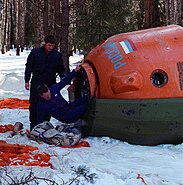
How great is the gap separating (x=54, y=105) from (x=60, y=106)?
0.10 meters

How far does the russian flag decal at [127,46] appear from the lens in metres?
5.68

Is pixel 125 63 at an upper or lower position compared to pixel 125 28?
lower

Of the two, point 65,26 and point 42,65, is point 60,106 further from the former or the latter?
point 65,26

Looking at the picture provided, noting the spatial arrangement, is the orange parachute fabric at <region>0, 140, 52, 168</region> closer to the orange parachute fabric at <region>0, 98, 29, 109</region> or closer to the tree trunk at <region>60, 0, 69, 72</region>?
the orange parachute fabric at <region>0, 98, 29, 109</region>

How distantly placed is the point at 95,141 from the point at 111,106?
0.56 m

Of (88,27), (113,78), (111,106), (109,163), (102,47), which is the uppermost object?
(88,27)

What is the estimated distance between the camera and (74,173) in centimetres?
391

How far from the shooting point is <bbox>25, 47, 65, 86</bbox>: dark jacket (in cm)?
617

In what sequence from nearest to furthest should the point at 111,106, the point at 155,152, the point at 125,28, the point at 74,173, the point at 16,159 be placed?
1. the point at 74,173
2. the point at 16,159
3. the point at 155,152
4. the point at 111,106
5. the point at 125,28

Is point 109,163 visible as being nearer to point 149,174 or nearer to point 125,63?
point 149,174

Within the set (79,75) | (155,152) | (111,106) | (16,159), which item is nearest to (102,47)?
(79,75)

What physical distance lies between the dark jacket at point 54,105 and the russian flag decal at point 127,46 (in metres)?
0.91

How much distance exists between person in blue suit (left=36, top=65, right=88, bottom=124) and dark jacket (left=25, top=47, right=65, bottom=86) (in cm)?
44

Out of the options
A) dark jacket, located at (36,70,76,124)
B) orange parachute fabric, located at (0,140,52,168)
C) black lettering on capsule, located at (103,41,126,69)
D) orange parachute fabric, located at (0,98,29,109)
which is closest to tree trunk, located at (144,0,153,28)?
orange parachute fabric, located at (0,98,29,109)
